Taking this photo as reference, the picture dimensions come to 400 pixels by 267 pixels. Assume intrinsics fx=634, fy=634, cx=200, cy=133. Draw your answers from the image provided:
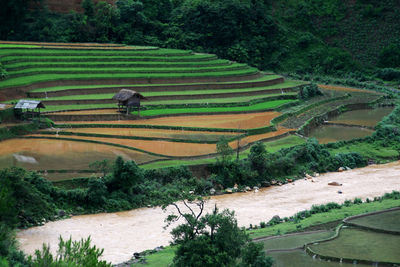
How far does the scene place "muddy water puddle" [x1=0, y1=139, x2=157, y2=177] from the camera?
28.0 metres

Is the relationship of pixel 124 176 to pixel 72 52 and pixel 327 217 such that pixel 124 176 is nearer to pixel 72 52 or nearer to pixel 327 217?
pixel 327 217

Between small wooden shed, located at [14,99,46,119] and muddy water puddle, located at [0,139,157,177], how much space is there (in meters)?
2.42

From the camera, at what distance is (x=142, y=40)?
2283 inches

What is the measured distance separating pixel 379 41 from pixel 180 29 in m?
20.5

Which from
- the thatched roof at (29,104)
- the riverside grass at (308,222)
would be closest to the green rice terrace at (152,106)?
the thatched roof at (29,104)

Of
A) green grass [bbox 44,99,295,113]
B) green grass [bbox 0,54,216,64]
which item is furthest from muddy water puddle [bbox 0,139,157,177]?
green grass [bbox 0,54,216,64]

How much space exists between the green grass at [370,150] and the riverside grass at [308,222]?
8.95 meters

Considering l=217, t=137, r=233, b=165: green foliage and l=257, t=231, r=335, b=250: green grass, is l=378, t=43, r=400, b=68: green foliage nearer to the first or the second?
l=217, t=137, r=233, b=165: green foliage

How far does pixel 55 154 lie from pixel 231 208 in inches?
352

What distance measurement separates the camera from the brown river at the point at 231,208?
2241 cm

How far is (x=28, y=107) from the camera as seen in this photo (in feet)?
111

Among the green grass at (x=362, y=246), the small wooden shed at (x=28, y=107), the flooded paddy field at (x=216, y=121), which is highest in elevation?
the small wooden shed at (x=28, y=107)

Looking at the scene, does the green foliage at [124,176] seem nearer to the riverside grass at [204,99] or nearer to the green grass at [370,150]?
the green grass at [370,150]

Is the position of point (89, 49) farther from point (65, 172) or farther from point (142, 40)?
point (65, 172)
